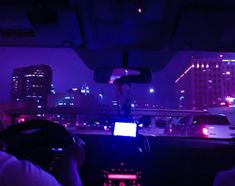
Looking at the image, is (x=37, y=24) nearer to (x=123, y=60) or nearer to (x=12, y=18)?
(x=12, y=18)

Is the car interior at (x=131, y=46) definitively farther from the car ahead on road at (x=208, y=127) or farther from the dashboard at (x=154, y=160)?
the car ahead on road at (x=208, y=127)

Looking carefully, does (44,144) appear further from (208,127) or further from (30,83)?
(208,127)

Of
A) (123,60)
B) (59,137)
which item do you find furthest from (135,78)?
(59,137)

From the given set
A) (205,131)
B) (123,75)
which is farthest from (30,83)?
(205,131)

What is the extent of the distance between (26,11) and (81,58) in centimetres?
128

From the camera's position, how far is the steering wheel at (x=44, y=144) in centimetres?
252

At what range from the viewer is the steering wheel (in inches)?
99.2

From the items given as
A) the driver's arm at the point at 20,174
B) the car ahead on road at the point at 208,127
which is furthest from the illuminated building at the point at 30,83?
the car ahead on road at the point at 208,127

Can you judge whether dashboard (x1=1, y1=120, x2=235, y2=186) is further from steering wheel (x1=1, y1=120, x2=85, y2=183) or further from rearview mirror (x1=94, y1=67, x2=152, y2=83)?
rearview mirror (x1=94, y1=67, x2=152, y2=83)

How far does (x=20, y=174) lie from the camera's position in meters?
1.66

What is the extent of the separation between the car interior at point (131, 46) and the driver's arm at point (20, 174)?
1935mm

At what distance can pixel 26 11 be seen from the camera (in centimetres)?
429

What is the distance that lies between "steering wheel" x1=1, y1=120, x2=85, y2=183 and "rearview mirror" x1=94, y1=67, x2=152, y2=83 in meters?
2.15

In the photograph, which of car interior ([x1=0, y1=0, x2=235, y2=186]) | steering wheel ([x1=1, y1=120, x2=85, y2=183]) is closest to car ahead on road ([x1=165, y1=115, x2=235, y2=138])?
car interior ([x1=0, y1=0, x2=235, y2=186])
